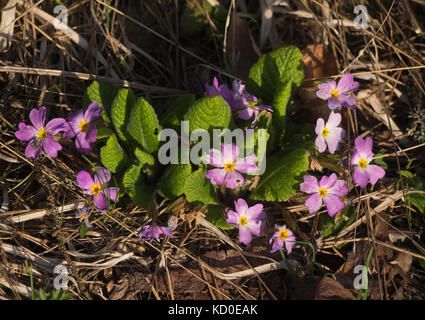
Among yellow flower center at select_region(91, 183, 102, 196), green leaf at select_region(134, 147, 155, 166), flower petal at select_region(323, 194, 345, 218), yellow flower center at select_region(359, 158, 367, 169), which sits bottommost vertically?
flower petal at select_region(323, 194, 345, 218)

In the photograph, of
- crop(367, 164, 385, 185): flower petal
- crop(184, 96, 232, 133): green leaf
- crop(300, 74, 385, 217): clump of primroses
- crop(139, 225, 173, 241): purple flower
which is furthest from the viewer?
crop(367, 164, 385, 185): flower petal

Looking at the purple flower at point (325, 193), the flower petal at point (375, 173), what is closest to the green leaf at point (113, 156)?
the purple flower at point (325, 193)

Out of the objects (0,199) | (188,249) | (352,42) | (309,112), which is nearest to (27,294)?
(0,199)

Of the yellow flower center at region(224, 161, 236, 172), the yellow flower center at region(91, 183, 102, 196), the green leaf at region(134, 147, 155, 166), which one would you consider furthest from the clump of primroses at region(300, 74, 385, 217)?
the yellow flower center at region(91, 183, 102, 196)

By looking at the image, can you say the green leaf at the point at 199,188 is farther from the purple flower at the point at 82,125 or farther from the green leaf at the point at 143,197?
the purple flower at the point at 82,125

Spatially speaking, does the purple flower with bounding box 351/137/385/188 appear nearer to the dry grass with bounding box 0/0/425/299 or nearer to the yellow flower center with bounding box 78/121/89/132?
the dry grass with bounding box 0/0/425/299

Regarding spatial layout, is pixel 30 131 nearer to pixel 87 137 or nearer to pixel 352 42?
pixel 87 137
